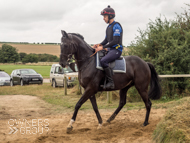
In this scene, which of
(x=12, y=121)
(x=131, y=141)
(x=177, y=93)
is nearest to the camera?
(x=131, y=141)

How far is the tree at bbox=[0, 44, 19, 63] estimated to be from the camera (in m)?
72.7

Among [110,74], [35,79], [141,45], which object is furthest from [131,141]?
Answer: [35,79]

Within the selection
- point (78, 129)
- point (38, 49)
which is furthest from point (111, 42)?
point (38, 49)

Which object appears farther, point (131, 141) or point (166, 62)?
point (166, 62)

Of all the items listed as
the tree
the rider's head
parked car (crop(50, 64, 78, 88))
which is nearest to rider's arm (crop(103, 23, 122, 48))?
the rider's head

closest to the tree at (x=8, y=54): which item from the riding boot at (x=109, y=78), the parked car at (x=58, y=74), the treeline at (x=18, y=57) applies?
the treeline at (x=18, y=57)

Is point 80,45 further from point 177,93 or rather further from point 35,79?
point 35,79

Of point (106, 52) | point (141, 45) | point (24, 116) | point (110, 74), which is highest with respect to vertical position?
point (141, 45)

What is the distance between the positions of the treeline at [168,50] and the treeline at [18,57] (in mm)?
62302

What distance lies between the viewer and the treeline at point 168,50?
11109mm

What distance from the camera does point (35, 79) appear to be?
22297mm

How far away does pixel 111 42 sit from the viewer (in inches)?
249

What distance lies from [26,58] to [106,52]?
71.7 m

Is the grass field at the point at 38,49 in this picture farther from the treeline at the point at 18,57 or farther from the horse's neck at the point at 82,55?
the horse's neck at the point at 82,55
